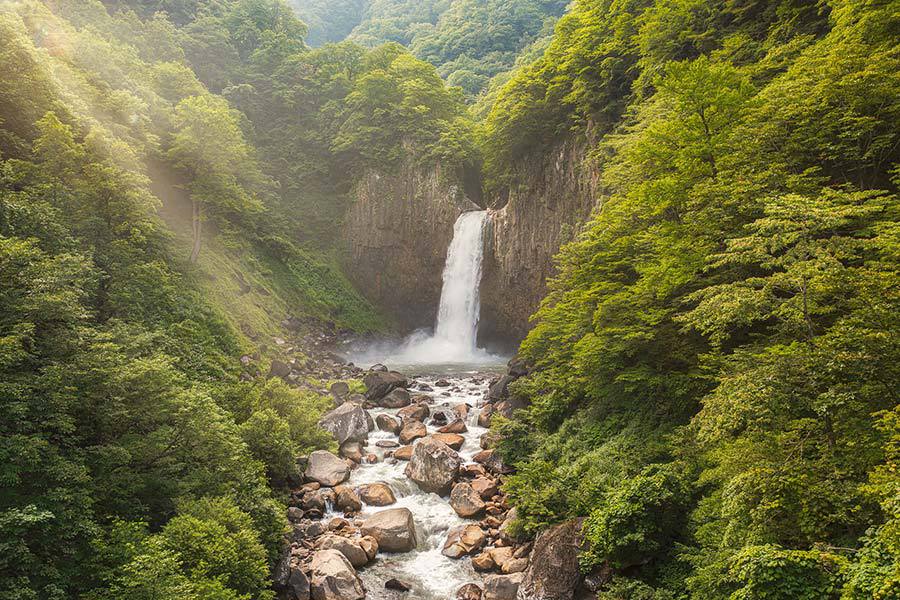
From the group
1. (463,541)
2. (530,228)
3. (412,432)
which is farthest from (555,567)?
(530,228)

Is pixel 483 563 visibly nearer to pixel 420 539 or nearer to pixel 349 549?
pixel 420 539

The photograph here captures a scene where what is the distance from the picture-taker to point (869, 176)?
349 inches

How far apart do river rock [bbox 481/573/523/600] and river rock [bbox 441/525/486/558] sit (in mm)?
1394

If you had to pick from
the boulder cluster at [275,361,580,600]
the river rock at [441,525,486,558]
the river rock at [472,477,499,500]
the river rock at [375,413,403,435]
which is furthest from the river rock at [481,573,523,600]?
the river rock at [375,413,403,435]

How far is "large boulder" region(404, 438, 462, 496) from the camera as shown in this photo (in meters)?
13.9

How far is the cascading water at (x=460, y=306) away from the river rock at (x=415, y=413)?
496 inches

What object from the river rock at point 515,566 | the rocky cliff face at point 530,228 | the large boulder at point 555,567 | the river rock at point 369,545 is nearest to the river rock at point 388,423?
the river rock at point 369,545

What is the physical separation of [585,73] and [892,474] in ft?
77.7

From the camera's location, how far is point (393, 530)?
11641 mm

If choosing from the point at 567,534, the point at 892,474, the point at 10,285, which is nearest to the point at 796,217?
the point at 892,474

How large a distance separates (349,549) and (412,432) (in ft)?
22.1

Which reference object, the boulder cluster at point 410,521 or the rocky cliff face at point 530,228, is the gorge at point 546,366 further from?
the rocky cliff face at point 530,228

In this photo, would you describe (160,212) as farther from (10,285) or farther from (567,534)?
(567,534)

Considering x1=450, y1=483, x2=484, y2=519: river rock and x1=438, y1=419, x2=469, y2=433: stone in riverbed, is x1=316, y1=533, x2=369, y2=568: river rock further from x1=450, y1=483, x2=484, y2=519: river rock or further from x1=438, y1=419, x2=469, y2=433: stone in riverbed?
x1=438, y1=419, x2=469, y2=433: stone in riverbed
